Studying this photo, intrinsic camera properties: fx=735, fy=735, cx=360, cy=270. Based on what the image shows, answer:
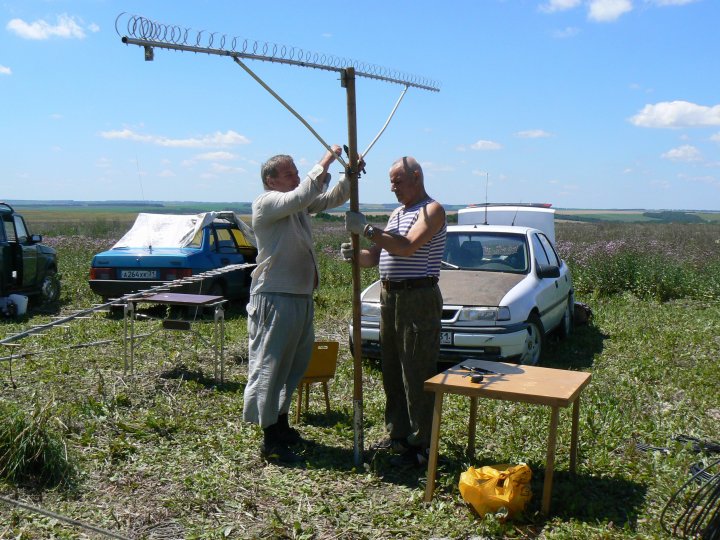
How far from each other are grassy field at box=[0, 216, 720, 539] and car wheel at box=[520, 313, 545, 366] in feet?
1.85

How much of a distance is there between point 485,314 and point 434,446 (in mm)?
3324

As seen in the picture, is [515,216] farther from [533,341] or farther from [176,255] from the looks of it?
[176,255]

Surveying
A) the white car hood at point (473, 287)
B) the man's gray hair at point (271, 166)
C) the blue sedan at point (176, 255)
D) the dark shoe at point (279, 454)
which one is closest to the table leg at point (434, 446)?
the dark shoe at point (279, 454)

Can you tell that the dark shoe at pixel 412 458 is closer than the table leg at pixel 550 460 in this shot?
No

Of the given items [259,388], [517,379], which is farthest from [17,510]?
[517,379]

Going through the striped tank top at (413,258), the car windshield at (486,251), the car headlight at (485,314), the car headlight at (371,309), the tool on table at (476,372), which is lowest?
the car headlight at (371,309)

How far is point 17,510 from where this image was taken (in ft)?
13.8

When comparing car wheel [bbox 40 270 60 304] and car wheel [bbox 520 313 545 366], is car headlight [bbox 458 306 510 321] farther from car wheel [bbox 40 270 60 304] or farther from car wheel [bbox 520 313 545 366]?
car wheel [bbox 40 270 60 304]

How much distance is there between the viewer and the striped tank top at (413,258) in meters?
4.84

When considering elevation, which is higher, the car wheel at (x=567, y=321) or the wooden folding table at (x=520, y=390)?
the wooden folding table at (x=520, y=390)

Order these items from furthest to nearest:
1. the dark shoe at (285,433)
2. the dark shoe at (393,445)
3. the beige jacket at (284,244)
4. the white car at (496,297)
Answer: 1. the white car at (496,297)
2. the dark shoe at (285,433)
3. the dark shoe at (393,445)
4. the beige jacket at (284,244)

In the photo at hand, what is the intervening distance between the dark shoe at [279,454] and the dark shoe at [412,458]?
699 millimetres

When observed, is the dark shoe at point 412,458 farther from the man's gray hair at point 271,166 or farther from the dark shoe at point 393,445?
the man's gray hair at point 271,166

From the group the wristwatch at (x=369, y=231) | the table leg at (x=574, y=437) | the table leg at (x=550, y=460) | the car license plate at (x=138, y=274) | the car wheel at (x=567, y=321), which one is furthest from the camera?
the car license plate at (x=138, y=274)
